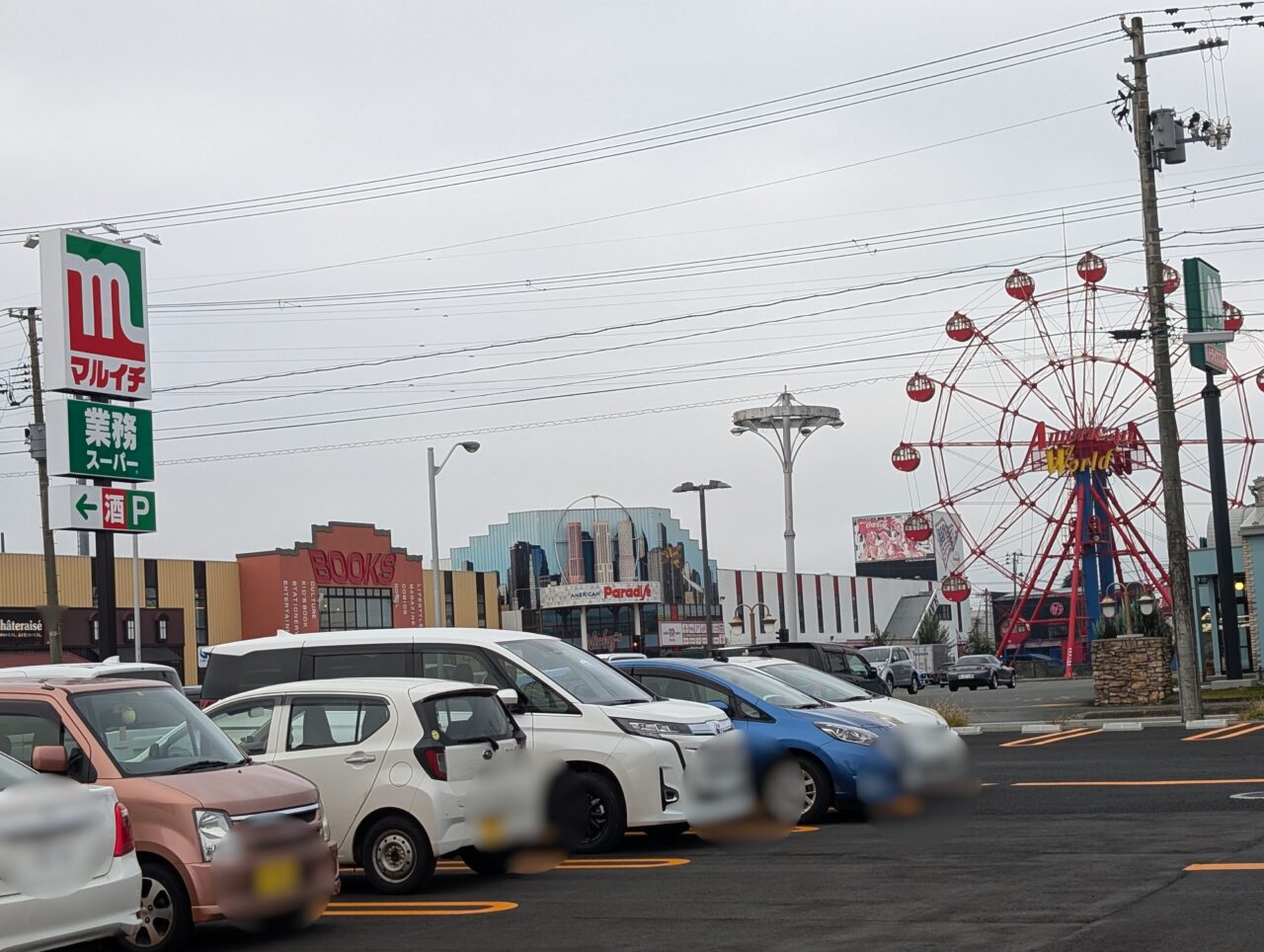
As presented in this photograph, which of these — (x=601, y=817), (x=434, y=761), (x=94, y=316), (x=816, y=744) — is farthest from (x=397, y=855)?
(x=94, y=316)

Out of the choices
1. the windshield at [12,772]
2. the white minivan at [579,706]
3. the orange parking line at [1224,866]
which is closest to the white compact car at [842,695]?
the white minivan at [579,706]

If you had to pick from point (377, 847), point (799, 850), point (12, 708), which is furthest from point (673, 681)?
point (12, 708)

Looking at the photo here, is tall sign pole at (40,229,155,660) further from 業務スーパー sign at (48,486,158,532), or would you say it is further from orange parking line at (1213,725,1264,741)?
orange parking line at (1213,725,1264,741)

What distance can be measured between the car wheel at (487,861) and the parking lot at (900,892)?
191mm

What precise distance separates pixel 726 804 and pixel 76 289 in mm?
12901

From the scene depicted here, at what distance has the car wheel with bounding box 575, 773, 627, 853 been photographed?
13797mm

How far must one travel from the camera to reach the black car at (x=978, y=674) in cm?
5741

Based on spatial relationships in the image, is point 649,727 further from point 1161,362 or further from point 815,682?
point 1161,362

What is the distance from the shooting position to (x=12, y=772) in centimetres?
887

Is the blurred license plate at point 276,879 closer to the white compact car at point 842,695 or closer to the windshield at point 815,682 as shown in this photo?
the white compact car at point 842,695

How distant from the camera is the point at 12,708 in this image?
33.8 ft

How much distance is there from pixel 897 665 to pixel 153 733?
44.9 m

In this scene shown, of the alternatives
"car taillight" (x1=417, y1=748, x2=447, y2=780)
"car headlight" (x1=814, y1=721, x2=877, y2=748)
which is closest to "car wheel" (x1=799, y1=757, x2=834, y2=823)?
"car headlight" (x1=814, y1=721, x2=877, y2=748)

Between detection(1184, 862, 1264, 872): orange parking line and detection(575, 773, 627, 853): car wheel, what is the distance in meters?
4.74
